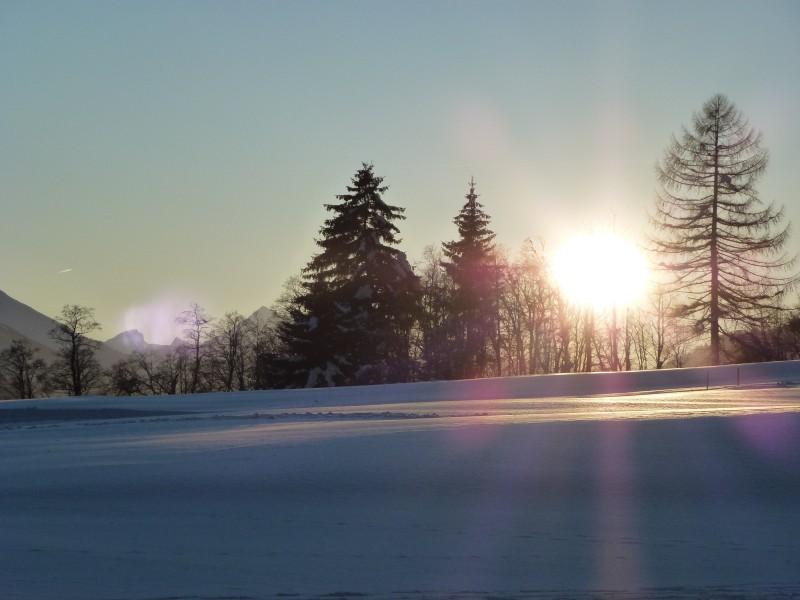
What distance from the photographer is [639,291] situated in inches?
1389

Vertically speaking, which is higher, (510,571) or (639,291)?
(639,291)

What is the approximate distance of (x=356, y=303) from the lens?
1416 inches

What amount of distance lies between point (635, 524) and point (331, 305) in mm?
29829

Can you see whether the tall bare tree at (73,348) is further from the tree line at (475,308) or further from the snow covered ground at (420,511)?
the snow covered ground at (420,511)

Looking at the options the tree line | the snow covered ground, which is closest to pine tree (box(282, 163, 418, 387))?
the tree line

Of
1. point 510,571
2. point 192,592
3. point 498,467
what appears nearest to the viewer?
point 192,592

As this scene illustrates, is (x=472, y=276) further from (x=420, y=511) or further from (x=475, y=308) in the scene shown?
(x=420, y=511)

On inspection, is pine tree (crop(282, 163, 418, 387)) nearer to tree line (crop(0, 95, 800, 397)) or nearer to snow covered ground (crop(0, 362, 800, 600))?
tree line (crop(0, 95, 800, 397))

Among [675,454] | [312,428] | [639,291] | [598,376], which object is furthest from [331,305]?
[675,454]

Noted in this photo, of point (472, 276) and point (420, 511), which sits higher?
point (472, 276)

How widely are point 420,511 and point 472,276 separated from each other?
3802 centimetres

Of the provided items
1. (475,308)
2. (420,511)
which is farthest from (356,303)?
(420,511)

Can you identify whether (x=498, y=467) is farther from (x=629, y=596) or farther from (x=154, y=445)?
(x=154, y=445)

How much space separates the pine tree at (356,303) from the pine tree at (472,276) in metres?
5.66
